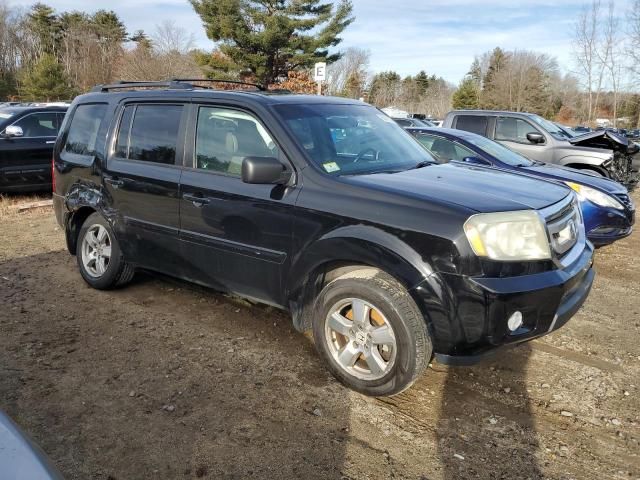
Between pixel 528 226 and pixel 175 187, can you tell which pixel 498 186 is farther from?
pixel 175 187

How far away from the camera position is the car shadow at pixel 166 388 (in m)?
2.66

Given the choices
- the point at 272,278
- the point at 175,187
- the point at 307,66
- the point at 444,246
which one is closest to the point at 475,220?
the point at 444,246

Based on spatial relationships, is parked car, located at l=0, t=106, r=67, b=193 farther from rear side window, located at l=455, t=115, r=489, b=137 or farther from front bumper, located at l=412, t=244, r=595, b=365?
front bumper, located at l=412, t=244, r=595, b=365

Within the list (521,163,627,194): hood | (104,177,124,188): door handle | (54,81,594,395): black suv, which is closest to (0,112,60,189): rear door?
(54,81,594,395): black suv

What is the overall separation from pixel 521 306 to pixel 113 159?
11.5 feet

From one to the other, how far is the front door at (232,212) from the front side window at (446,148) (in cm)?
371

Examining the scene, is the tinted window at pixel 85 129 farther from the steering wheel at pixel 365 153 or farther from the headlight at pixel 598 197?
the headlight at pixel 598 197

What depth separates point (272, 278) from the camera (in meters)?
3.58

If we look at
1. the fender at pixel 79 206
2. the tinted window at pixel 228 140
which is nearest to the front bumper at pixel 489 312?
the tinted window at pixel 228 140

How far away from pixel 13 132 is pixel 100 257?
5.10 meters

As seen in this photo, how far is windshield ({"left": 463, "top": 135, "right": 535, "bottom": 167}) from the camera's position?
6.59 metres

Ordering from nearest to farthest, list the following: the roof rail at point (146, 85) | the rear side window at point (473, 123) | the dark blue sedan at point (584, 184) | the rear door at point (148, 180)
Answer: the rear door at point (148, 180) < the roof rail at point (146, 85) < the dark blue sedan at point (584, 184) < the rear side window at point (473, 123)

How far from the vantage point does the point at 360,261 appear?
3.13 m

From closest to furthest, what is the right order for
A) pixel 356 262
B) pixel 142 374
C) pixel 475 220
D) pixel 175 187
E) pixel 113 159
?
pixel 475 220 < pixel 356 262 < pixel 142 374 < pixel 175 187 < pixel 113 159
